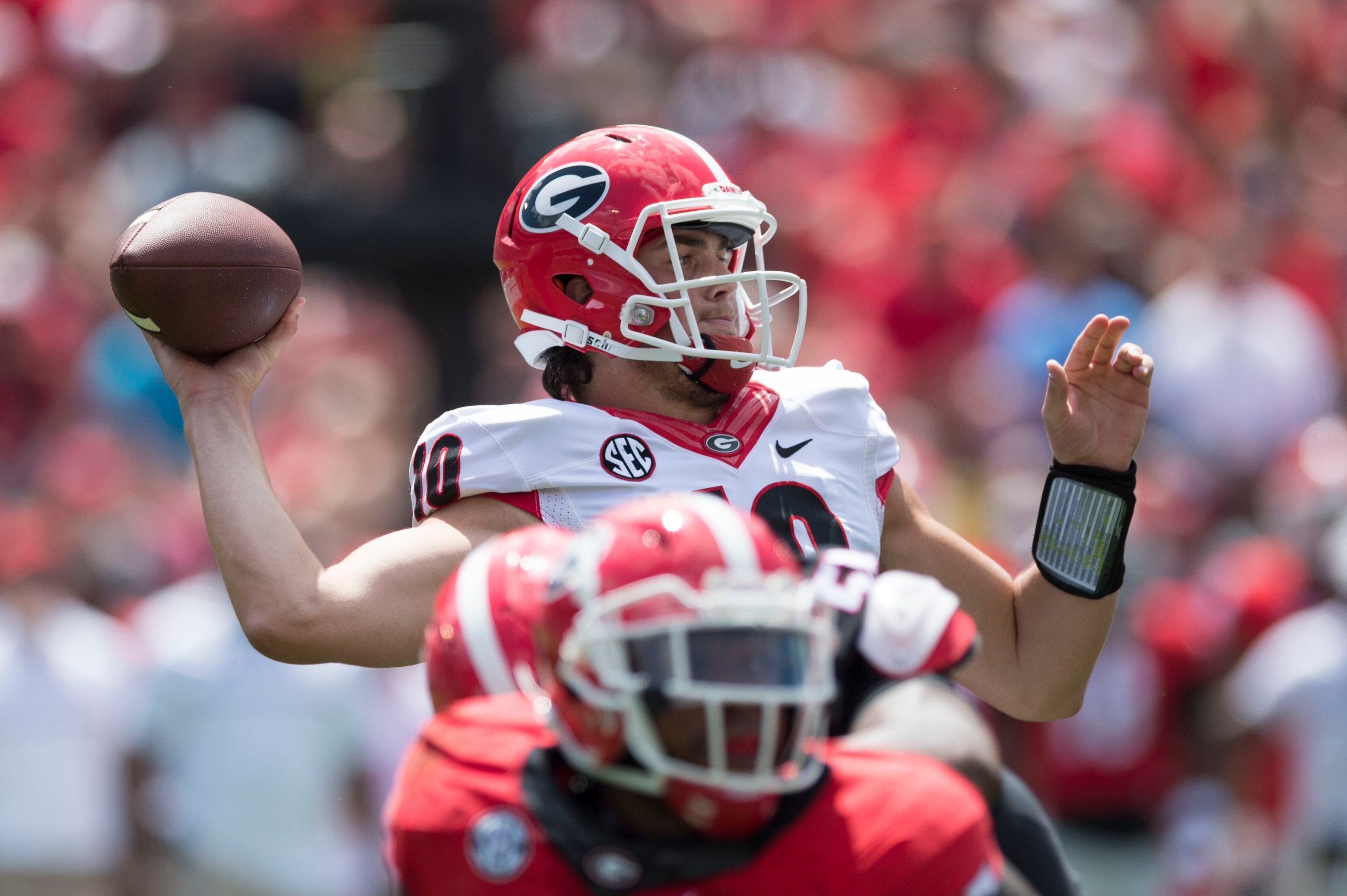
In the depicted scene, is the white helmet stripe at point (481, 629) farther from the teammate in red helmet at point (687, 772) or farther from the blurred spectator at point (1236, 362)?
the blurred spectator at point (1236, 362)

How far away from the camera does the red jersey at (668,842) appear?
1.94 metres

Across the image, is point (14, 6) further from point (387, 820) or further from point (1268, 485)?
point (387, 820)

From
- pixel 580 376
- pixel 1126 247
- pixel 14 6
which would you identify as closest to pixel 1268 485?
pixel 1126 247

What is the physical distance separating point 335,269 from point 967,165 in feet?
8.70

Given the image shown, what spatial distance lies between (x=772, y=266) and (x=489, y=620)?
5303 millimetres

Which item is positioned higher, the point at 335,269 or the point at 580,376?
the point at 580,376

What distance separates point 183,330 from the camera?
2787 millimetres

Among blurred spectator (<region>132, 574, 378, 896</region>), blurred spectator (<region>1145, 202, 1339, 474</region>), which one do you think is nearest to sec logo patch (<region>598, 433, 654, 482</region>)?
blurred spectator (<region>132, 574, 378, 896</region>)

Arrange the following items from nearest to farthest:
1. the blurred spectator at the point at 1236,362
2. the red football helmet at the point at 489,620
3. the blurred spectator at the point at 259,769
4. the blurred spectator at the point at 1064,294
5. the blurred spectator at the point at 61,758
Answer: the red football helmet at the point at 489,620 → the blurred spectator at the point at 259,769 → the blurred spectator at the point at 61,758 → the blurred spectator at the point at 1236,362 → the blurred spectator at the point at 1064,294

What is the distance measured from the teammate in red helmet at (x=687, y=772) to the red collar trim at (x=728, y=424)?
78cm

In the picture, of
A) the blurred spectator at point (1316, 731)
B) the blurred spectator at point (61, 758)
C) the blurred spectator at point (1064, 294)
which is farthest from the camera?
the blurred spectator at point (1064, 294)

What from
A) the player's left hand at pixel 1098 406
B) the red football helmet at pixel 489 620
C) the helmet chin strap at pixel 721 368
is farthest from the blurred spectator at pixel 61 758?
the red football helmet at pixel 489 620

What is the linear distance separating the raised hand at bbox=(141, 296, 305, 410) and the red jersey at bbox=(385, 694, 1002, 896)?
0.91 m

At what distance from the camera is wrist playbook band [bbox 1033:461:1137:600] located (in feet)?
9.60
